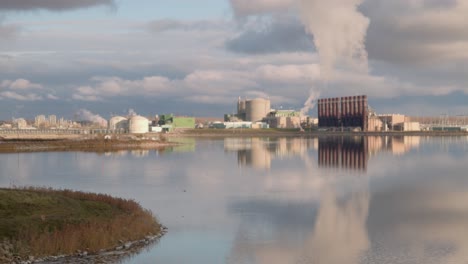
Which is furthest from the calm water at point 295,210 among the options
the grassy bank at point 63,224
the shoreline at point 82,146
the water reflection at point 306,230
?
the shoreline at point 82,146

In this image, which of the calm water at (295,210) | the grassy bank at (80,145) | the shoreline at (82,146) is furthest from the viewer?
the grassy bank at (80,145)

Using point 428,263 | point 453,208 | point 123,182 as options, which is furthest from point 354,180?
point 428,263

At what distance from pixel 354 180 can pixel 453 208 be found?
74.3 ft

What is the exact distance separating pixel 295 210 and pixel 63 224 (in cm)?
2013

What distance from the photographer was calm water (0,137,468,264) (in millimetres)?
29250

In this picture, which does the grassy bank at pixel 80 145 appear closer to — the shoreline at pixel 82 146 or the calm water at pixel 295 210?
the shoreline at pixel 82 146

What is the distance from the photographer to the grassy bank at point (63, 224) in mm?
25891

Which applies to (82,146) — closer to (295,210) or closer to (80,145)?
(80,145)

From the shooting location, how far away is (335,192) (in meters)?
54.8

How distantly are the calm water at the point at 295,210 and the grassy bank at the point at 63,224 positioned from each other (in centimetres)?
216

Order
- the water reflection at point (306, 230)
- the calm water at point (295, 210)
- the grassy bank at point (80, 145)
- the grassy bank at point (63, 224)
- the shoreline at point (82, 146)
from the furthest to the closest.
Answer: the grassy bank at point (80, 145) → the shoreline at point (82, 146) → the calm water at point (295, 210) → the water reflection at point (306, 230) → the grassy bank at point (63, 224)

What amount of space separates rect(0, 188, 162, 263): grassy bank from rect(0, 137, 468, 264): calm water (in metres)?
2.16

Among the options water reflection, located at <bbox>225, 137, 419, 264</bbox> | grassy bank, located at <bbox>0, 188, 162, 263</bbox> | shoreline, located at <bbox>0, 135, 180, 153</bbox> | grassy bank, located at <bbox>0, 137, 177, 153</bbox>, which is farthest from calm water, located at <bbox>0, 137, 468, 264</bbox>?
grassy bank, located at <bbox>0, 137, 177, 153</bbox>

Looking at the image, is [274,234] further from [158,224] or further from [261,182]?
[261,182]
